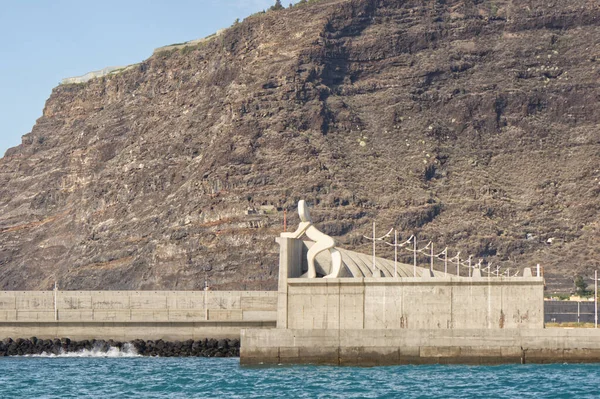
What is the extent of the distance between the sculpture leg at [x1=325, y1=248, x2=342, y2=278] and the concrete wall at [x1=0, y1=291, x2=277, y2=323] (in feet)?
50.9

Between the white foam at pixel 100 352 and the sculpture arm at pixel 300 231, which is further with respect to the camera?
the white foam at pixel 100 352

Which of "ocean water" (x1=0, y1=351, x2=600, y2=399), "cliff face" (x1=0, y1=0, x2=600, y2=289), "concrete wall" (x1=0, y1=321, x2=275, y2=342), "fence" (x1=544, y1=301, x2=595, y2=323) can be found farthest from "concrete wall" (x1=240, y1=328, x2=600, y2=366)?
"cliff face" (x1=0, y1=0, x2=600, y2=289)

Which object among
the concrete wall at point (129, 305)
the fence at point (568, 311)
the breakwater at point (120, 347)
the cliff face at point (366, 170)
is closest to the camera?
the breakwater at point (120, 347)

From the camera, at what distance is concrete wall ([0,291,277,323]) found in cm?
8575

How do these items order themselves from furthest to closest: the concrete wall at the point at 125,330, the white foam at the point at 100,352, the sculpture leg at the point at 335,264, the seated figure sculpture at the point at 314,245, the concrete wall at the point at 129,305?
the concrete wall at the point at 129,305, the white foam at the point at 100,352, the concrete wall at the point at 125,330, the seated figure sculpture at the point at 314,245, the sculpture leg at the point at 335,264

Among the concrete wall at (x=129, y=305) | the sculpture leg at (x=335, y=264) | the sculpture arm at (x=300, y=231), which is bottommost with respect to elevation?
the concrete wall at (x=129, y=305)

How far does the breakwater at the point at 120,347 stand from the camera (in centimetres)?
8169

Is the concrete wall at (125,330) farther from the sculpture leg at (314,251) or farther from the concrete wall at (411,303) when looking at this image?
the concrete wall at (411,303)

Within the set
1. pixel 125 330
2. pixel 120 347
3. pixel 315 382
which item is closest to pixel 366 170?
pixel 125 330

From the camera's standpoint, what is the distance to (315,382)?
61031mm

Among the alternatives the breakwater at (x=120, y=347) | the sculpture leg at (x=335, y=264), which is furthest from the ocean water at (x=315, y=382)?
the breakwater at (x=120, y=347)

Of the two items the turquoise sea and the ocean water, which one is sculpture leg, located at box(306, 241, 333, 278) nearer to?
the turquoise sea

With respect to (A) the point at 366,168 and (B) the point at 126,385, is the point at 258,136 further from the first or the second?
(B) the point at 126,385

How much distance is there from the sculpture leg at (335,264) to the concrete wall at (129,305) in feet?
50.9
